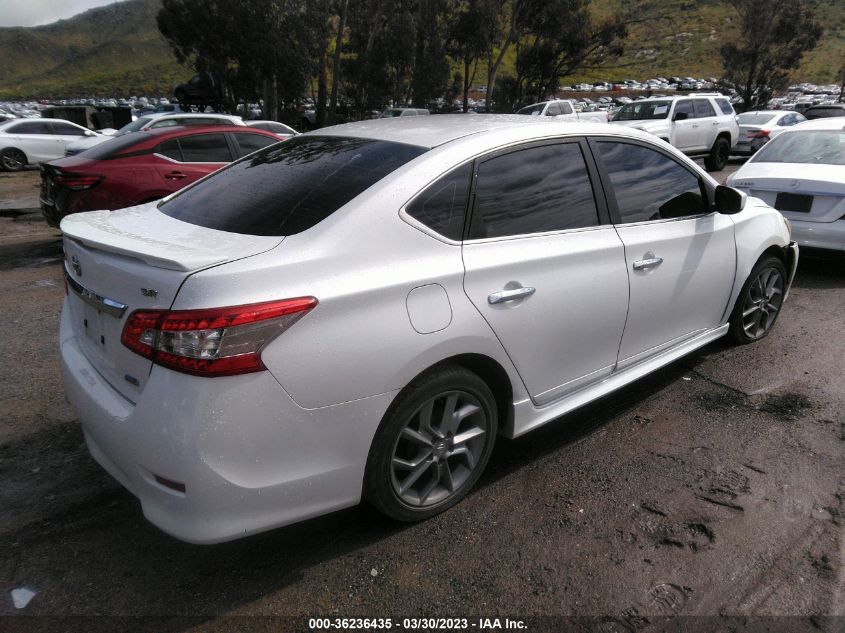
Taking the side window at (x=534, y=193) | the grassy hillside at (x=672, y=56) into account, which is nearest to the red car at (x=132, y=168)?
the side window at (x=534, y=193)

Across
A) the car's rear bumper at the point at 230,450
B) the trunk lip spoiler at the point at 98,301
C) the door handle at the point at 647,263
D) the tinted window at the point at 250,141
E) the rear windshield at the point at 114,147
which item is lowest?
the tinted window at the point at 250,141

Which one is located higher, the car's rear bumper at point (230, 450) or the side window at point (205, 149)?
the car's rear bumper at point (230, 450)

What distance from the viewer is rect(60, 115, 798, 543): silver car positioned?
6.91 ft

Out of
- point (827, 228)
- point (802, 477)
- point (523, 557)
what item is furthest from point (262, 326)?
point (827, 228)

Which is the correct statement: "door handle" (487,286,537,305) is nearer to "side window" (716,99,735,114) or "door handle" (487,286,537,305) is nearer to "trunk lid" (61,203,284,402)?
"trunk lid" (61,203,284,402)

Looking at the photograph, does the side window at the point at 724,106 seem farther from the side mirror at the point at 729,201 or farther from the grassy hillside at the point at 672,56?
the grassy hillside at the point at 672,56

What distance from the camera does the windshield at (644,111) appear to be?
52.8 ft

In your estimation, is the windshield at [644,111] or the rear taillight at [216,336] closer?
the rear taillight at [216,336]

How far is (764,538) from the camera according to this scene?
271cm

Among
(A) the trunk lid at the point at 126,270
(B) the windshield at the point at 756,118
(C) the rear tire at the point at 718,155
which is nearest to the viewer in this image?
(A) the trunk lid at the point at 126,270

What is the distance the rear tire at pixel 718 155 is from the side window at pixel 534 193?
605 inches

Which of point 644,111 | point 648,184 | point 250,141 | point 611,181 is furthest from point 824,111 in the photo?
point 611,181

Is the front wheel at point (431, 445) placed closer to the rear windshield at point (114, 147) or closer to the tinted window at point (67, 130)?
the rear windshield at point (114, 147)

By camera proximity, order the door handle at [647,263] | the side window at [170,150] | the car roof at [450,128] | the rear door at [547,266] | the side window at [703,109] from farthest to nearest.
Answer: the side window at [703,109] → the side window at [170,150] → the door handle at [647,263] → the car roof at [450,128] → the rear door at [547,266]
